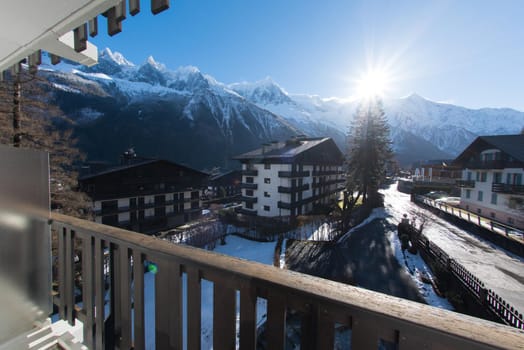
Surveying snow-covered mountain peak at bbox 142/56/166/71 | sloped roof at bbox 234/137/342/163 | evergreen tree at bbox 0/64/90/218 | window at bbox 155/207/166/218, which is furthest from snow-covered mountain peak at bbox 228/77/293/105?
evergreen tree at bbox 0/64/90/218

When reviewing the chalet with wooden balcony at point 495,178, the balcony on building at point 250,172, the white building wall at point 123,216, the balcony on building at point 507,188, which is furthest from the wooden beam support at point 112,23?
the balcony on building at point 507,188

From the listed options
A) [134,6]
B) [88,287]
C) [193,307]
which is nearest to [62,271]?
[88,287]

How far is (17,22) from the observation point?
154cm

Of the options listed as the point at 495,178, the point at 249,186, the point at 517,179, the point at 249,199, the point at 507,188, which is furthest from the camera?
the point at 249,199

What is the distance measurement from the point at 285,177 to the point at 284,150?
11.1 feet

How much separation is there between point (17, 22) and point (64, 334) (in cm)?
232

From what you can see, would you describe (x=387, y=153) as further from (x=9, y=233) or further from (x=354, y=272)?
(x=9, y=233)

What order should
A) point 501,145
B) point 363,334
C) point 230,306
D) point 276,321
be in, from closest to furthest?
1. point 363,334
2. point 276,321
3. point 230,306
4. point 501,145

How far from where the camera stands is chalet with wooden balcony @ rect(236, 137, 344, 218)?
18812mm

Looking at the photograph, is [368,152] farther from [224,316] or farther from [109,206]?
[224,316]

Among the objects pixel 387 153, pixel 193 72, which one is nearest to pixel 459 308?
pixel 387 153

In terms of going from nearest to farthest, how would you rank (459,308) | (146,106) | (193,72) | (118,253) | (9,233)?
1. (118,253)
2. (9,233)
3. (459,308)
4. (146,106)
5. (193,72)

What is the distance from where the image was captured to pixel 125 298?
52.4 inches

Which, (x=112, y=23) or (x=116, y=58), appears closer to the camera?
(x=112, y=23)
